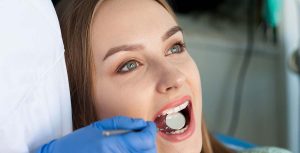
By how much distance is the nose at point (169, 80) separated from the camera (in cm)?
92

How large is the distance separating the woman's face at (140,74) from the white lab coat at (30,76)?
0.13 m

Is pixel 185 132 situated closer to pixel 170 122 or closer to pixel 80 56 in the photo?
pixel 170 122

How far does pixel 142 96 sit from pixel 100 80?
10 cm

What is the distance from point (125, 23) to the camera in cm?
96

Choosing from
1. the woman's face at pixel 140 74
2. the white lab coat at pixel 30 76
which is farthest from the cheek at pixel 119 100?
the white lab coat at pixel 30 76

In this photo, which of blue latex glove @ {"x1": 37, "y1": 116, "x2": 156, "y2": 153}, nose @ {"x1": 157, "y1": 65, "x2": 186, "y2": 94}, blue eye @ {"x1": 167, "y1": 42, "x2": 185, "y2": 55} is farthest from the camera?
blue eye @ {"x1": 167, "y1": 42, "x2": 185, "y2": 55}

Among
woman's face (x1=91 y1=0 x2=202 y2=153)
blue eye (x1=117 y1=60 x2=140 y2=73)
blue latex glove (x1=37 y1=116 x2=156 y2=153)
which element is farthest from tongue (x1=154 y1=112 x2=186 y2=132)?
blue latex glove (x1=37 y1=116 x2=156 y2=153)

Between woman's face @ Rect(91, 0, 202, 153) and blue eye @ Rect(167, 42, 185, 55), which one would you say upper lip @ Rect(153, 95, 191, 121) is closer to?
woman's face @ Rect(91, 0, 202, 153)

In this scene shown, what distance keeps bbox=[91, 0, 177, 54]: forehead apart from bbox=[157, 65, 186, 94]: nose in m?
0.07

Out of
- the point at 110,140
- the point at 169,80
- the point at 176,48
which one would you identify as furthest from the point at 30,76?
the point at 176,48

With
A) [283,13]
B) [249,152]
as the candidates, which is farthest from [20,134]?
[283,13]

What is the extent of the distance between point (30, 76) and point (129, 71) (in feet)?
0.84

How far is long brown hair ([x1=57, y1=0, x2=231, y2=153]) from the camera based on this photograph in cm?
96

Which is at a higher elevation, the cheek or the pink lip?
the cheek
